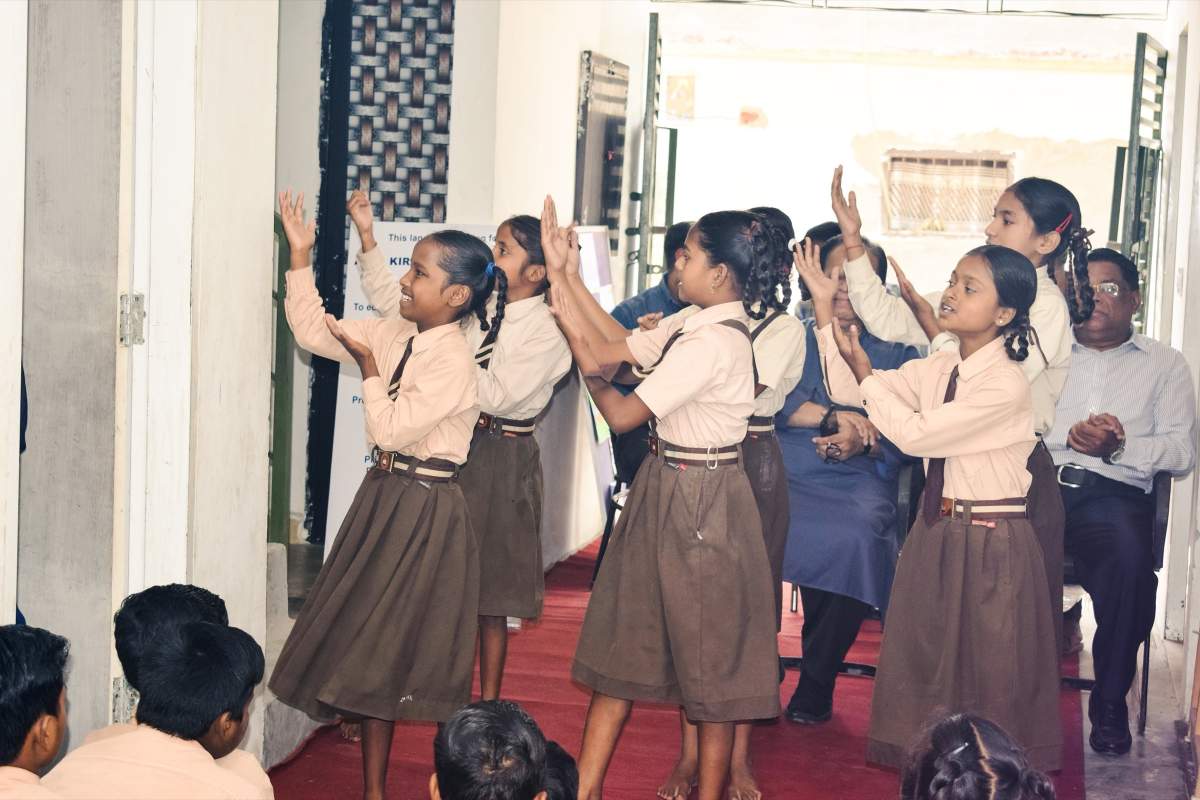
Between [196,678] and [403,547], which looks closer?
[196,678]

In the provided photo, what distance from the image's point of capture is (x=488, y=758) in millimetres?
2010

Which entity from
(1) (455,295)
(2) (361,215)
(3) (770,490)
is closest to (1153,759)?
Result: (3) (770,490)

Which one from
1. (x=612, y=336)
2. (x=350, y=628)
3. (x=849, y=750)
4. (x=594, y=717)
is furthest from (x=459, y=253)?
(x=849, y=750)

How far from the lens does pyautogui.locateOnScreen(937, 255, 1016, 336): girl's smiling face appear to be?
3354mm

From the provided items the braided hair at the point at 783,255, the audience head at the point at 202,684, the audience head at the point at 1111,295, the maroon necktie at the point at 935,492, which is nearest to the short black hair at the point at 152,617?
the audience head at the point at 202,684

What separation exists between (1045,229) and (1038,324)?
0.31 meters

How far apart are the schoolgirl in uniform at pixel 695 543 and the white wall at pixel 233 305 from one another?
0.71 meters

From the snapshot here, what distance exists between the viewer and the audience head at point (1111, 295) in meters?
4.50

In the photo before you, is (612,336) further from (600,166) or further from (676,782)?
(600,166)

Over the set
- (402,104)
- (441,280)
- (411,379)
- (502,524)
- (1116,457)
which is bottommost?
(502,524)

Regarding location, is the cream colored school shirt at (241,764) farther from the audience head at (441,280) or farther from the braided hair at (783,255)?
the braided hair at (783,255)

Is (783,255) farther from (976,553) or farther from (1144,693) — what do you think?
(1144,693)

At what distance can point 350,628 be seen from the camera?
324 cm

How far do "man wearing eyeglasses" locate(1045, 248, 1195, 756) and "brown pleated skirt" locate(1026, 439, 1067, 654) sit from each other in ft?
1.90
